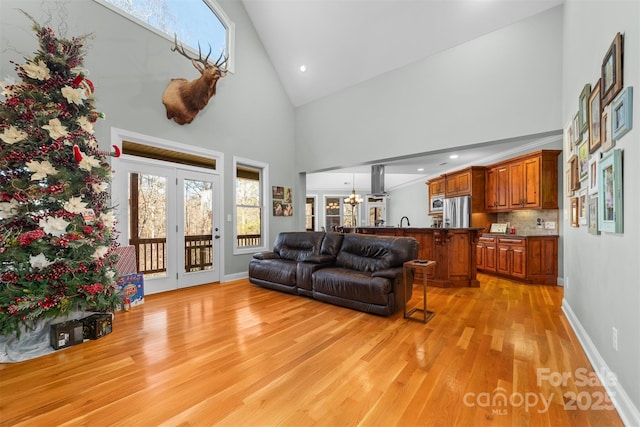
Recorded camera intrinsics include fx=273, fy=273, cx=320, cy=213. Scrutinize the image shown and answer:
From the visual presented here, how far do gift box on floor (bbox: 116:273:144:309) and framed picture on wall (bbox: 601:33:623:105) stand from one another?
5009 mm

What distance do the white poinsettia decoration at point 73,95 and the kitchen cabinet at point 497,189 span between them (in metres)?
6.96

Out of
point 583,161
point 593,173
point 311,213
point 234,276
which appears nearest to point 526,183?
point 583,161

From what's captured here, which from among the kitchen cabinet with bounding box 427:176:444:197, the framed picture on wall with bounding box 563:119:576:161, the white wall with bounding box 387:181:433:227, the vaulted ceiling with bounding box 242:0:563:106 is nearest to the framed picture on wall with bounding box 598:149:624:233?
the framed picture on wall with bounding box 563:119:576:161

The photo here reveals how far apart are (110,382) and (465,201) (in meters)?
6.66

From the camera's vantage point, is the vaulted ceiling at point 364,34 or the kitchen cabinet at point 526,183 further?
the kitchen cabinet at point 526,183

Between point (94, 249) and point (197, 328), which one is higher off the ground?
point (94, 249)

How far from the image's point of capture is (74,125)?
266 cm

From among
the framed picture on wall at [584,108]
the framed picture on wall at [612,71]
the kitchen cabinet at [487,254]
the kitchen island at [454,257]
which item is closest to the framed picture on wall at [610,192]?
the framed picture on wall at [612,71]

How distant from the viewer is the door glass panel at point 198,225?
4.73 metres

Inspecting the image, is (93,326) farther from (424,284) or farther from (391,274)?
(424,284)

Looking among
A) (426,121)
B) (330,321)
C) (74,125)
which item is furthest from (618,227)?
(74,125)

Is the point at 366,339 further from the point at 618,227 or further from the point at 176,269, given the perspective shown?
the point at 176,269

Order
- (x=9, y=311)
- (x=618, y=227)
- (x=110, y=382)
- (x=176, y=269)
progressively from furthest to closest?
(x=176, y=269) < (x=9, y=311) < (x=110, y=382) < (x=618, y=227)

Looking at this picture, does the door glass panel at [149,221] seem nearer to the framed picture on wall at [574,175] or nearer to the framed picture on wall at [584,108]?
the framed picture on wall at [584,108]
